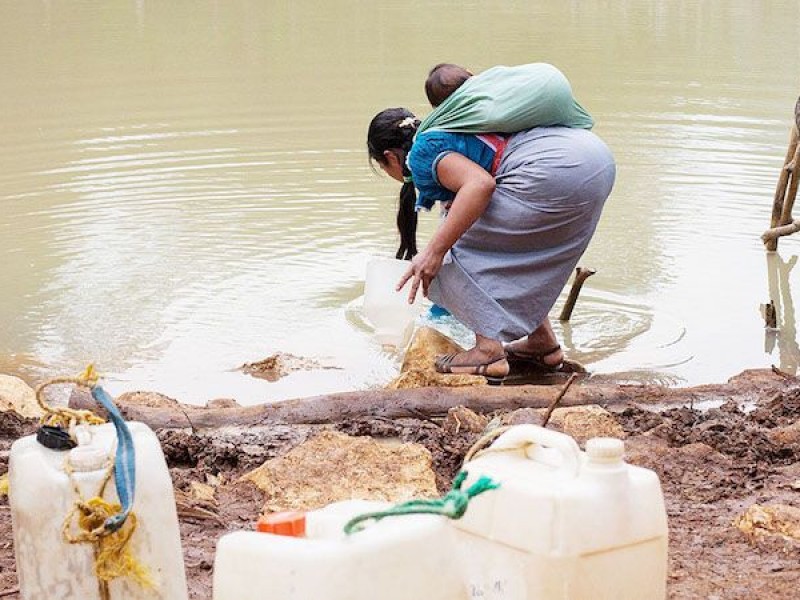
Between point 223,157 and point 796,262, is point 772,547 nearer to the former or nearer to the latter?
point 796,262

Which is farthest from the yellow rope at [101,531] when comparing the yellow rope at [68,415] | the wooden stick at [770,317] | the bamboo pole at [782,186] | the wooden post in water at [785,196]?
the bamboo pole at [782,186]

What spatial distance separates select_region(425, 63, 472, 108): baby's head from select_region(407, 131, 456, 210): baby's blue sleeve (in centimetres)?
28

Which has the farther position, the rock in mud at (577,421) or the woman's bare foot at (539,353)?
the woman's bare foot at (539,353)

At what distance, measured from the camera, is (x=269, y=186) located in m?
8.64

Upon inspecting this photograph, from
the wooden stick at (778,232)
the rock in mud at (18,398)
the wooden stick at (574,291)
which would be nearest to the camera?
the rock in mud at (18,398)

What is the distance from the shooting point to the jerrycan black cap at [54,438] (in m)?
2.19

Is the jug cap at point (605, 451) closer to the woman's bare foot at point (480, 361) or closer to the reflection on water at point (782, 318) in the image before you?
the woman's bare foot at point (480, 361)

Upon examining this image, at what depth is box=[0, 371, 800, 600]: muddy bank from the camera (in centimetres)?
294

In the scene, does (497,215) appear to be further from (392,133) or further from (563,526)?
(563,526)

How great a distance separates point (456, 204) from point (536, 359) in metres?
0.88

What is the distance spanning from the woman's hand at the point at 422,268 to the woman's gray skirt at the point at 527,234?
0.68 ft

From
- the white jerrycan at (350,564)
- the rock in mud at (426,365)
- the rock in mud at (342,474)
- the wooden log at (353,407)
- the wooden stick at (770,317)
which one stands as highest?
the white jerrycan at (350,564)

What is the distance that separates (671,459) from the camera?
3.73 metres

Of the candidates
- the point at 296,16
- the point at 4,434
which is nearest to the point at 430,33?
the point at 296,16
